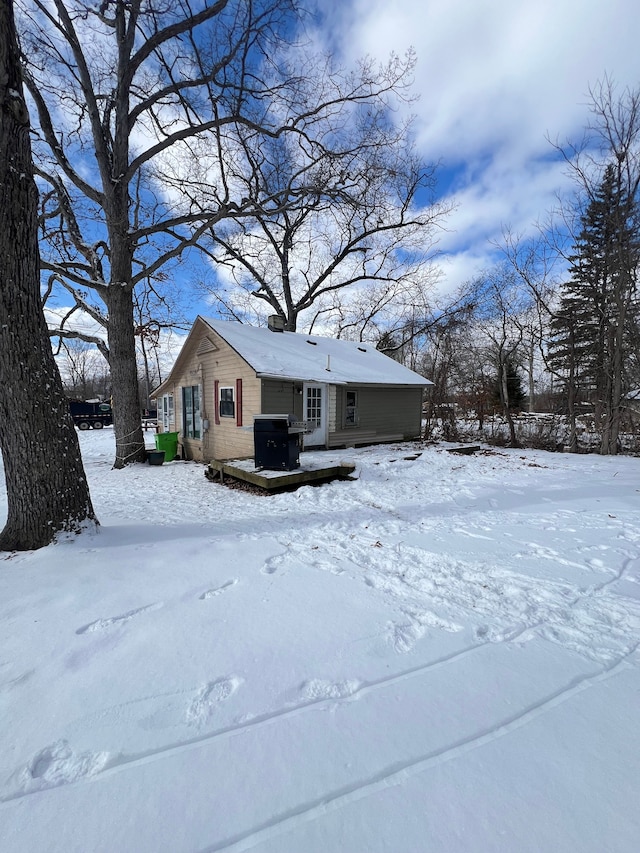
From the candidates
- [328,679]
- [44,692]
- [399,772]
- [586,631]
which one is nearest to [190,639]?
[44,692]

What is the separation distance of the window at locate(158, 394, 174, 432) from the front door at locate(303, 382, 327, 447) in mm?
6794

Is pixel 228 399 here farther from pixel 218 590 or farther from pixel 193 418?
pixel 218 590

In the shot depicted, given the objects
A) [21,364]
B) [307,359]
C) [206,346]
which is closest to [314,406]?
[307,359]

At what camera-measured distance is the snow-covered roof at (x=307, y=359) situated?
992 cm

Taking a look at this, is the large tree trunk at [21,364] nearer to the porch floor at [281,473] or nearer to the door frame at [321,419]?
the porch floor at [281,473]

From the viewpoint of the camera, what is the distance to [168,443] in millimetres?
12188

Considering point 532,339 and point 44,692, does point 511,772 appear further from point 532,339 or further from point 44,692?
point 532,339

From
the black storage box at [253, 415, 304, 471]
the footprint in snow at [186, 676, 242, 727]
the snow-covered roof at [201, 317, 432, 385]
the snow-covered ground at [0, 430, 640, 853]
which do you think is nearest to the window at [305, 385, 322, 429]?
the snow-covered roof at [201, 317, 432, 385]

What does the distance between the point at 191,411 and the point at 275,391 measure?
4.63 meters

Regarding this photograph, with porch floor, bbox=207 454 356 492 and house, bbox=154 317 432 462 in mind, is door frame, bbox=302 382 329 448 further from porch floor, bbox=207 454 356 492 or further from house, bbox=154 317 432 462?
porch floor, bbox=207 454 356 492

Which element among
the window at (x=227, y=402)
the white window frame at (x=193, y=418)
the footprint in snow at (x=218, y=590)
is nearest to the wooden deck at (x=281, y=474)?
the window at (x=227, y=402)

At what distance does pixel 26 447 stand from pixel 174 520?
178 cm

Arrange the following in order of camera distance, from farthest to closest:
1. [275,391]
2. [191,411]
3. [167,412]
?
1. [167,412]
2. [191,411]
3. [275,391]

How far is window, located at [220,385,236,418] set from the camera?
35.0 feet
